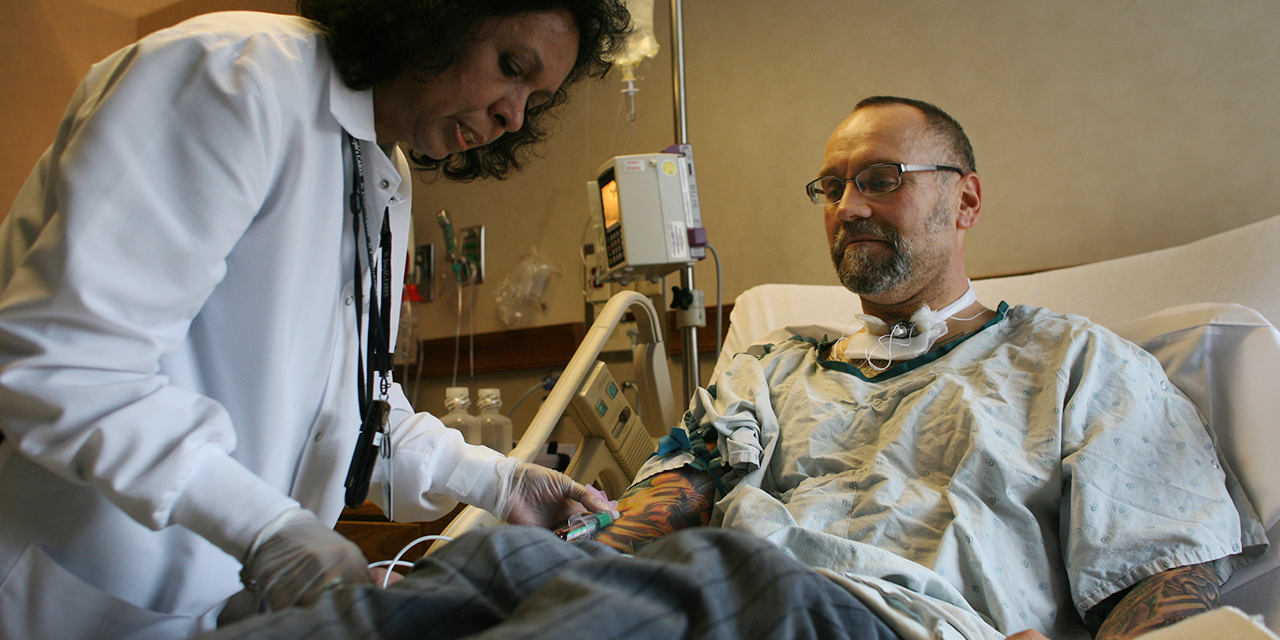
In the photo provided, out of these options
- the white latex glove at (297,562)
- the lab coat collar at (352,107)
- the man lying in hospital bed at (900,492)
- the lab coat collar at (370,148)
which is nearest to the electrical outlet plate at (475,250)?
the man lying in hospital bed at (900,492)

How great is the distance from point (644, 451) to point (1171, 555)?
44.5 inches

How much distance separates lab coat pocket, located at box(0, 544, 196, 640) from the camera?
859 millimetres

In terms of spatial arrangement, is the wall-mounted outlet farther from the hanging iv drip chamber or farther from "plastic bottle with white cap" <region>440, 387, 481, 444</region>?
the hanging iv drip chamber

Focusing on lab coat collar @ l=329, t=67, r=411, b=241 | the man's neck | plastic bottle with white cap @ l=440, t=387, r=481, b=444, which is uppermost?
lab coat collar @ l=329, t=67, r=411, b=241

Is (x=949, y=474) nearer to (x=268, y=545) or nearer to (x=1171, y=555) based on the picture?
(x=1171, y=555)

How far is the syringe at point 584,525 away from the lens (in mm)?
1255

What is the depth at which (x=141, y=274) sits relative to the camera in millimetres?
772

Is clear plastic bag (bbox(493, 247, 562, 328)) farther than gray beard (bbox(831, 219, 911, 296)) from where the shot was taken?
Yes

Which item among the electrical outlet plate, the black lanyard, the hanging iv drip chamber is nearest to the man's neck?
the black lanyard

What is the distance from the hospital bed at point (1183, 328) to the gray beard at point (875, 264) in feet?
0.94

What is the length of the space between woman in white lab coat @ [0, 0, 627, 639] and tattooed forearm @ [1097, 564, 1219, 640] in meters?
0.76

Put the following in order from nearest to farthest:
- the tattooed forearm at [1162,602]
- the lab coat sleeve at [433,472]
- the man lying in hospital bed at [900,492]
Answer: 1. the man lying in hospital bed at [900,492]
2. the tattooed forearm at [1162,602]
3. the lab coat sleeve at [433,472]

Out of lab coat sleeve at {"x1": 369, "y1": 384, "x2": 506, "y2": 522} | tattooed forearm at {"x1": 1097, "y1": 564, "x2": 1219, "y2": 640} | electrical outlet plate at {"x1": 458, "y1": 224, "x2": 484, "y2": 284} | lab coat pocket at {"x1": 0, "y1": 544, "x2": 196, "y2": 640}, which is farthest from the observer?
electrical outlet plate at {"x1": 458, "y1": 224, "x2": 484, "y2": 284}

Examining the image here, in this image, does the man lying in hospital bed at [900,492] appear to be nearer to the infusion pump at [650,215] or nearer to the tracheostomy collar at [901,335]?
the tracheostomy collar at [901,335]
